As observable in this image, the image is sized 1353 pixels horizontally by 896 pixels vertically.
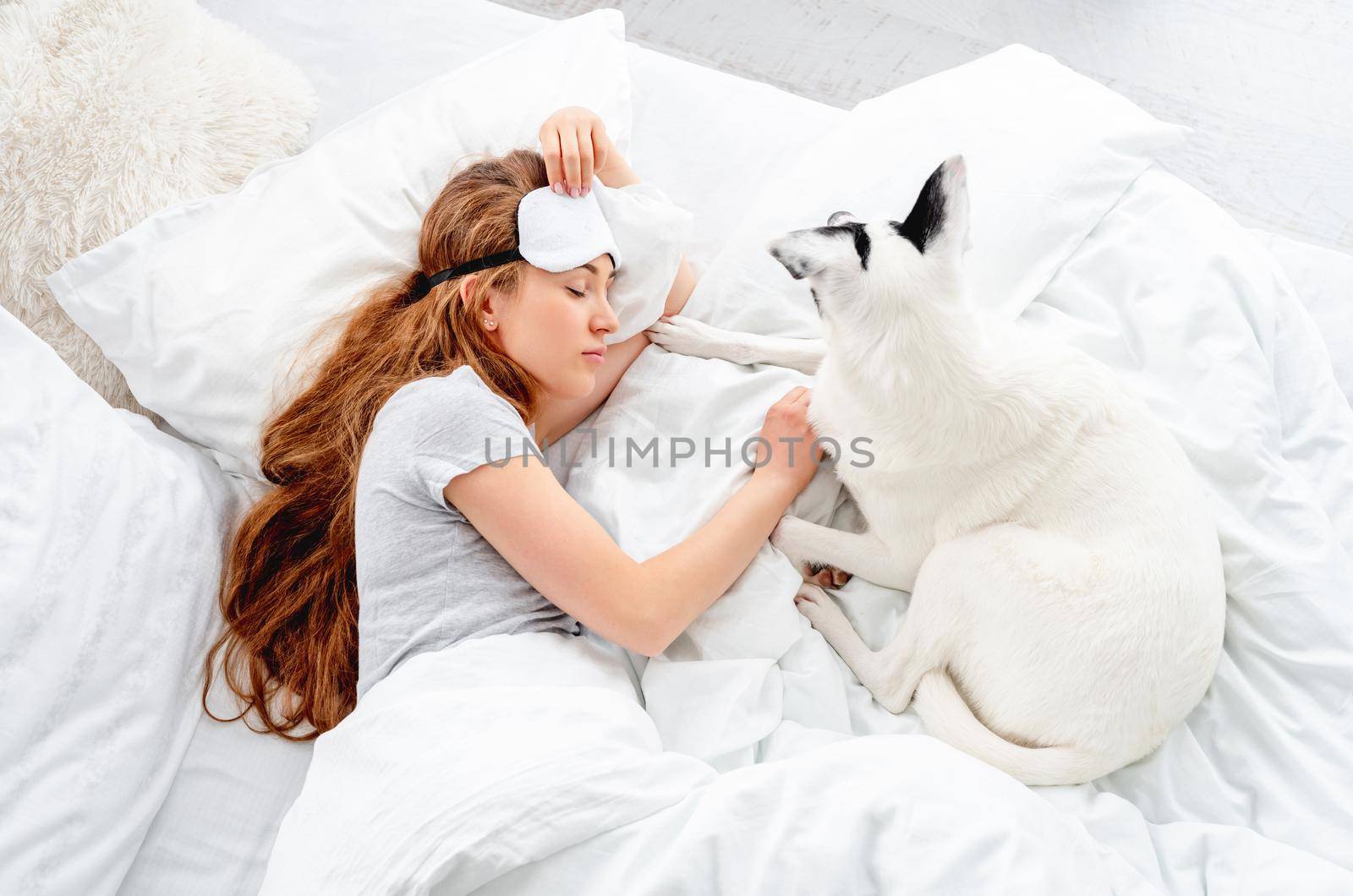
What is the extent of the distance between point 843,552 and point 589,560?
0.39 m

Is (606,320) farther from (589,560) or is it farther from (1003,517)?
(1003,517)

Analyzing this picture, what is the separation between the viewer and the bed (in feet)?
3.05

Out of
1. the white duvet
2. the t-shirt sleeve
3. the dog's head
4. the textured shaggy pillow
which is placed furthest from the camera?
the textured shaggy pillow

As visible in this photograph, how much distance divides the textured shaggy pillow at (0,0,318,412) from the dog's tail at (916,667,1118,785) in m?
1.44

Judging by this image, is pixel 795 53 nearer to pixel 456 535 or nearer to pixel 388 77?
pixel 388 77

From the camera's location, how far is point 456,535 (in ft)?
4.14

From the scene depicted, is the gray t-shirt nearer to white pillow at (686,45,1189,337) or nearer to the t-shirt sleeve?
the t-shirt sleeve

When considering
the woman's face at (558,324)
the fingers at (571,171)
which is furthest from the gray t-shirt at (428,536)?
the fingers at (571,171)

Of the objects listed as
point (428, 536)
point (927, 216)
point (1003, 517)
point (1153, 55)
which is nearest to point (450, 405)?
point (428, 536)

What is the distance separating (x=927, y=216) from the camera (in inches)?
42.9

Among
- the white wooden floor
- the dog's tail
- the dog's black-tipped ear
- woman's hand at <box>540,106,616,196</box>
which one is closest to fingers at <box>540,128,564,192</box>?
woman's hand at <box>540,106,616,196</box>

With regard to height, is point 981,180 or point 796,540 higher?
point 981,180

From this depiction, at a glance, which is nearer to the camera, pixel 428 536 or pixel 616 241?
pixel 428 536

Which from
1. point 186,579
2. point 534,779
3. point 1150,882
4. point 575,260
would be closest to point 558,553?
point 534,779
